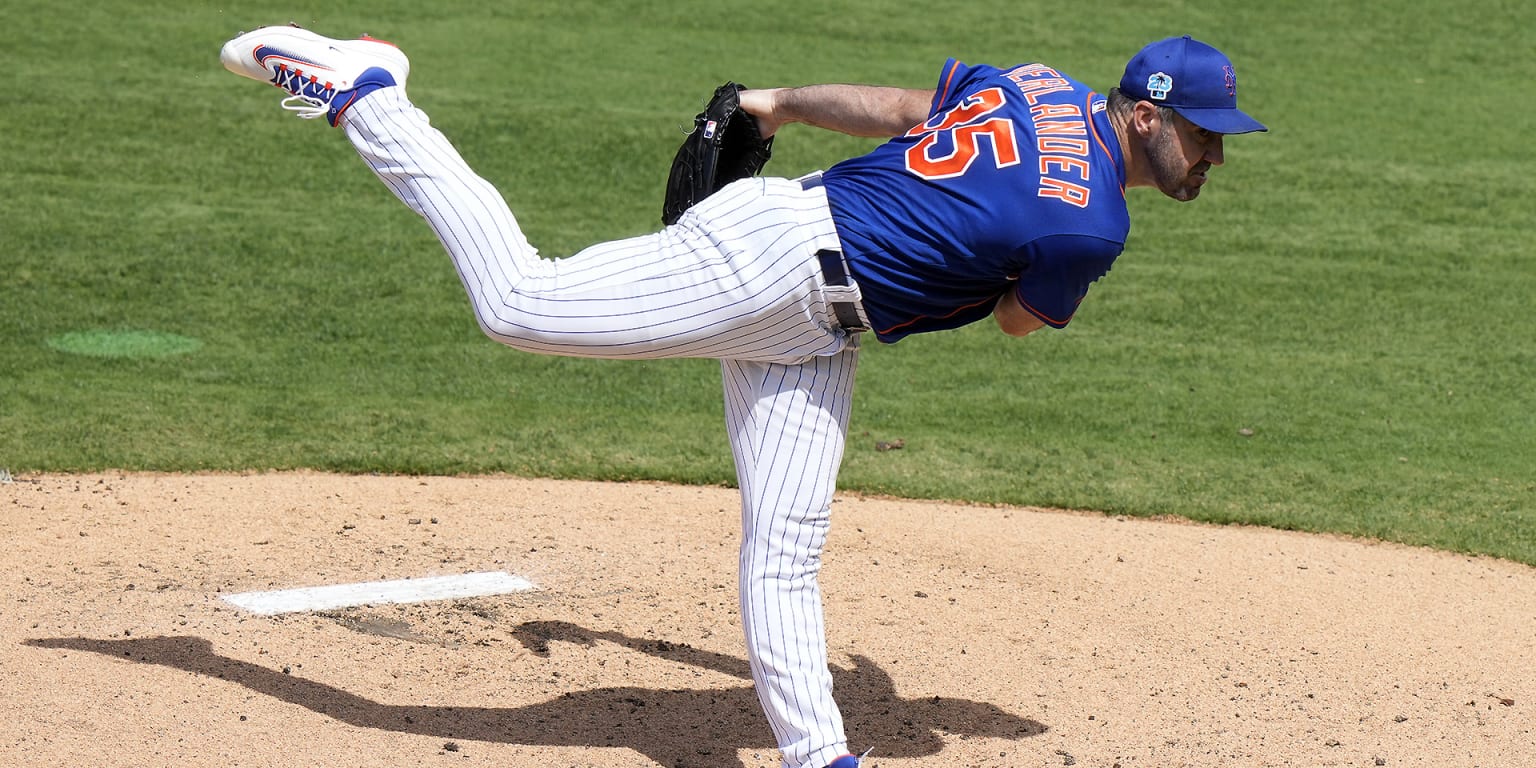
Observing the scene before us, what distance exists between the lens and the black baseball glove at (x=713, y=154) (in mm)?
3762

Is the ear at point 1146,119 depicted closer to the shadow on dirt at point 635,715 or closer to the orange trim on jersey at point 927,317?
the orange trim on jersey at point 927,317

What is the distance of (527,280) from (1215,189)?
309 inches

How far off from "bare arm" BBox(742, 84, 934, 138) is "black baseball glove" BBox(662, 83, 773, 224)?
47 mm

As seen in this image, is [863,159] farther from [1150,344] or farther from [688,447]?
[1150,344]

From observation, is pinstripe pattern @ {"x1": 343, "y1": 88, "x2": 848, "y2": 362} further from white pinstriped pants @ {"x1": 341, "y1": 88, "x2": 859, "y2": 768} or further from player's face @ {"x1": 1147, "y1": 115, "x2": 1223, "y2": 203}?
player's face @ {"x1": 1147, "y1": 115, "x2": 1223, "y2": 203}

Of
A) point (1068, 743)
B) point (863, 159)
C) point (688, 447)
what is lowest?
point (1068, 743)

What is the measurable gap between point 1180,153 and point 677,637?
2072 millimetres

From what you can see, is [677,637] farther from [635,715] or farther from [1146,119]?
[1146,119]

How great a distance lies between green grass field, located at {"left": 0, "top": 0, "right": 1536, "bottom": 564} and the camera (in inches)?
248

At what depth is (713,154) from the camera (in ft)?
12.3

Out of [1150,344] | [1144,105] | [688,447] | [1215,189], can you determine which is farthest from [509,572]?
[1215,189]

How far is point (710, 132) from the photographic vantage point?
12.4 ft

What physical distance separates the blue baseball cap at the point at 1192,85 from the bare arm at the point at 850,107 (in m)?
0.58

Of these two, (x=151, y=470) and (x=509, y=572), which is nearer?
(x=509, y=572)
